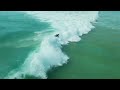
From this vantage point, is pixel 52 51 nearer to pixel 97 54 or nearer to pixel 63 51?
pixel 63 51

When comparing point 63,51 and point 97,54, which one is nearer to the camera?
point 97,54

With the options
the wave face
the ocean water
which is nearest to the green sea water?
the ocean water

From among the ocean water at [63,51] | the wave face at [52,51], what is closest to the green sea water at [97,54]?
the ocean water at [63,51]

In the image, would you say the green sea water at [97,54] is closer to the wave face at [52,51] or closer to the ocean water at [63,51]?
the ocean water at [63,51]

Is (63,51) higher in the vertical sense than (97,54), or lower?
higher

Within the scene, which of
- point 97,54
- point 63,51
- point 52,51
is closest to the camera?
point 97,54

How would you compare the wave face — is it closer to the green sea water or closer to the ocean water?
the ocean water

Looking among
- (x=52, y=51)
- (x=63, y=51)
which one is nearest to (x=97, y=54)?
(x=63, y=51)

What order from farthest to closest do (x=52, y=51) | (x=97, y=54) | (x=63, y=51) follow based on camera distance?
(x=52, y=51)
(x=63, y=51)
(x=97, y=54)
